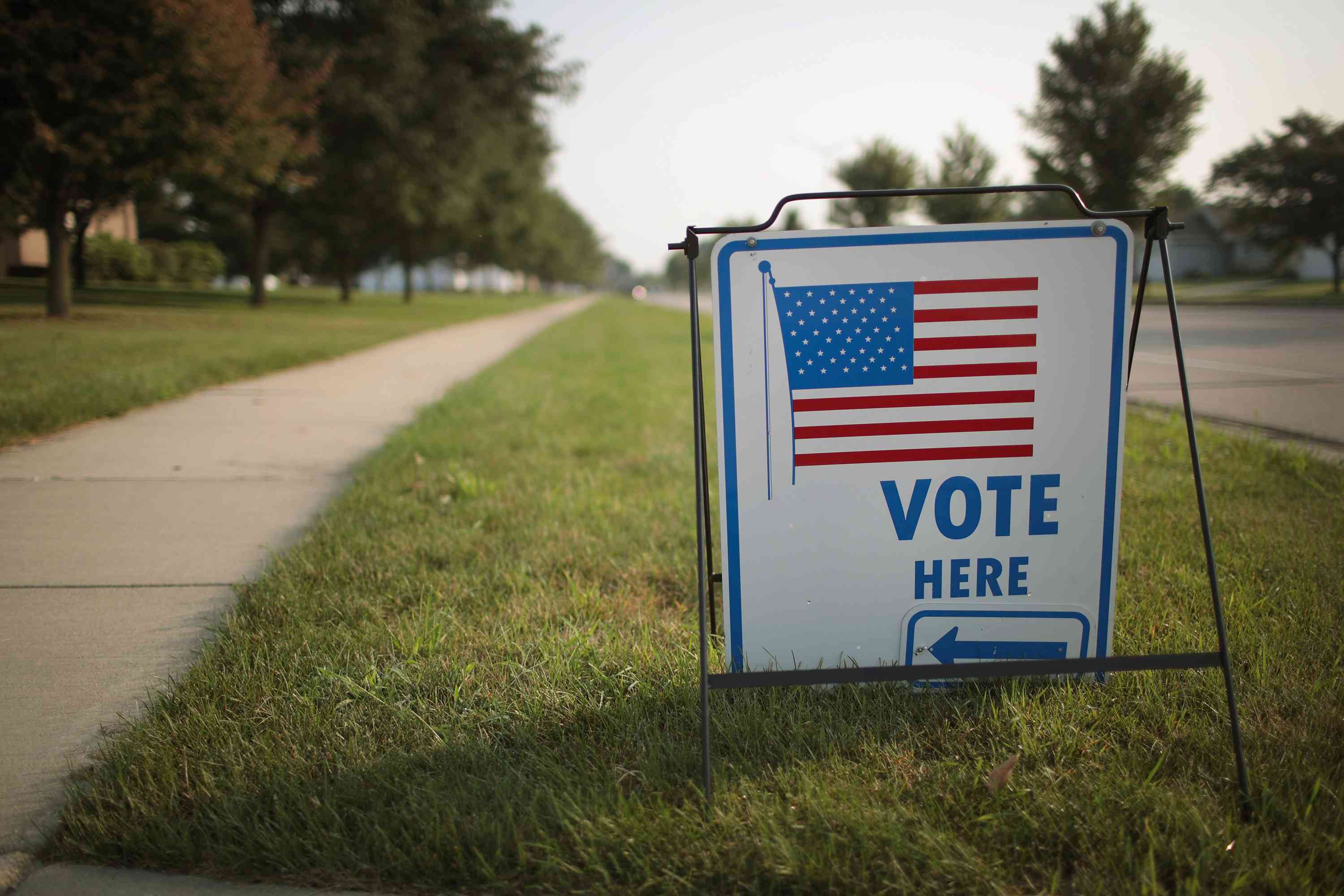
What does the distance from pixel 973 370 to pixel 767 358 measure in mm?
528

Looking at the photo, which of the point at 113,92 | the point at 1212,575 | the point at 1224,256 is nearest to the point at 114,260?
the point at 113,92

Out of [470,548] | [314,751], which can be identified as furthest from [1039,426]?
[470,548]

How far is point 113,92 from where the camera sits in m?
14.9

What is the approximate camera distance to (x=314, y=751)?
2064mm

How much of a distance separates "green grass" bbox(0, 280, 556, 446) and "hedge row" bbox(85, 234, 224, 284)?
1296 cm

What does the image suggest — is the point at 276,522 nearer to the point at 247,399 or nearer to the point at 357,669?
the point at 357,669

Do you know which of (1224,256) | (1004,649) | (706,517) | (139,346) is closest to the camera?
(1004,649)

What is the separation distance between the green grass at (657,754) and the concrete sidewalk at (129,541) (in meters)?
0.17

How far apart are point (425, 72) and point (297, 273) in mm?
59465

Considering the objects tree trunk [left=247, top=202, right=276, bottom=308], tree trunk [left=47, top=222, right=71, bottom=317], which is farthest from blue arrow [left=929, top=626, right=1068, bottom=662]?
tree trunk [left=247, top=202, right=276, bottom=308]

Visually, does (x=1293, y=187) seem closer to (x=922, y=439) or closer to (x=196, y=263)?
(x=922, y=439)

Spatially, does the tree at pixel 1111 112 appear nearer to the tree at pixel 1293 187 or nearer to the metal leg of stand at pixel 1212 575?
the tree at pixel 1293 187

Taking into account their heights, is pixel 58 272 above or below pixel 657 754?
above

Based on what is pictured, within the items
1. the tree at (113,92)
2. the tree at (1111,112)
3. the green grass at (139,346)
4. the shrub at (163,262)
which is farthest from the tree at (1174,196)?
the shrub at (163,262)
